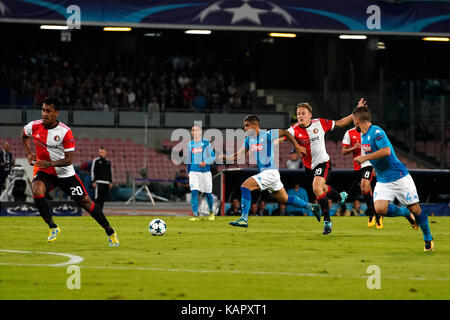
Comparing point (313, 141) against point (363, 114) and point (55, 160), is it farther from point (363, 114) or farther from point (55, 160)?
point (55, 160)

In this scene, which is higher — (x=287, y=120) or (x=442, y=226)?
(x=287, y=120)

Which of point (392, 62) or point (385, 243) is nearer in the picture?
point (385, 243)

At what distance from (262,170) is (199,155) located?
15.3 ft

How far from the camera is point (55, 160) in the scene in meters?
13.0

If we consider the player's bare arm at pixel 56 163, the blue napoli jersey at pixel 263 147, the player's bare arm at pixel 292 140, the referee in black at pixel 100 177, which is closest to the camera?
the player's bare arm at pixel 56 163

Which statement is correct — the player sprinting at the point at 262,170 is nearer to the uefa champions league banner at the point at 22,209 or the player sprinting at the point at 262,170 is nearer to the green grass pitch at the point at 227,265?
the green grass pitch at the point at 227,265

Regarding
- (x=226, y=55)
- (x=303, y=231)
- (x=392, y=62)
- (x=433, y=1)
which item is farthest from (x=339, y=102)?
(x=303, y=231)

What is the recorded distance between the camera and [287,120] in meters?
36.1

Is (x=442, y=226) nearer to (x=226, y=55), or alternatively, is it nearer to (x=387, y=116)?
(x=387, y=116)

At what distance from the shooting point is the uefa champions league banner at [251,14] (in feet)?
94.2

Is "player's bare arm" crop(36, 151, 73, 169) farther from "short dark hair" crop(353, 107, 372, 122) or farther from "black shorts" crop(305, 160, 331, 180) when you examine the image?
"black shorts" crop(305, 160, 331, 180)

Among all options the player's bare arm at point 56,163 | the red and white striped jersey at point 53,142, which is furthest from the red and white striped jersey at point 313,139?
the player's bare arm at point 56,163

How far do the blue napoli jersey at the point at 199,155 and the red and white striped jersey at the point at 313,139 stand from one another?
517cm
